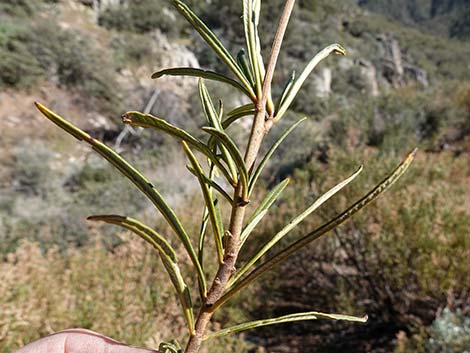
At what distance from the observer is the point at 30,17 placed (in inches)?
360

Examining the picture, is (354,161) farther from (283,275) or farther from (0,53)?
(0,53)

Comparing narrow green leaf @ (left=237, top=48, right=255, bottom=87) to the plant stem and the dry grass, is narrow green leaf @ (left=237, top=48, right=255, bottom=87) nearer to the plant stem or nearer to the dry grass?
the plant stem

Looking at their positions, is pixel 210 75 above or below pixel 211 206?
above

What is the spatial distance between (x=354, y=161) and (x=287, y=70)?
8695mm

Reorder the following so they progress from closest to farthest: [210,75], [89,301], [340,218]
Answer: [340,218]
[210,75]
[89,301]

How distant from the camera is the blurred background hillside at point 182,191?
2.37m

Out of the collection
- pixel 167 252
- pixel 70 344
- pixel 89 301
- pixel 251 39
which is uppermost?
pixel 251 39

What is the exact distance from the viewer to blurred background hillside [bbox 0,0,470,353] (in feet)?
7.76

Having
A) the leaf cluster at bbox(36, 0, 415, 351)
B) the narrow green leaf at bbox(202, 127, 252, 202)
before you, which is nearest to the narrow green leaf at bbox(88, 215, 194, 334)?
the leaf cluster at bbox(36, 0, 415, 351)

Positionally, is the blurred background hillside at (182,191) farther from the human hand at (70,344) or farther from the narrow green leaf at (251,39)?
the narrow green leaf at (251,39)

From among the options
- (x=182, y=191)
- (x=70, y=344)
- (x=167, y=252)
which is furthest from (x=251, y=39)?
(x=182, y=191)

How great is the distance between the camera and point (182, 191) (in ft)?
18.1

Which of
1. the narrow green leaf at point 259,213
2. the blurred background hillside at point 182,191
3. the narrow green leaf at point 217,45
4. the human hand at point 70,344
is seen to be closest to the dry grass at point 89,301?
the blurred background hillside at point 182,191

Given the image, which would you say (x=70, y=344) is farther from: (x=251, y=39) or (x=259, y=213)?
(x=251, y=39)
